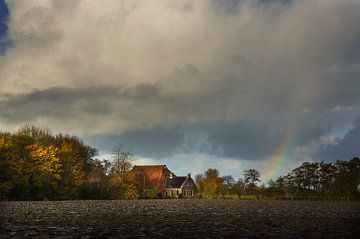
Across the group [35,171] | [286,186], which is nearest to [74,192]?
[35,171]

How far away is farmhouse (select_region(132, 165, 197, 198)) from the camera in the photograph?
18624 centimetres

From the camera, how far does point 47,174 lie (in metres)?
95.3

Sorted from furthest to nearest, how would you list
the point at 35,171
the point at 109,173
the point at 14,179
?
the point at 109,173 < the point at 35,171 < the point at 14,179

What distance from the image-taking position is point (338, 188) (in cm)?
13662

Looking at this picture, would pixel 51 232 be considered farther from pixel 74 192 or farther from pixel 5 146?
Result: pixel 74 192

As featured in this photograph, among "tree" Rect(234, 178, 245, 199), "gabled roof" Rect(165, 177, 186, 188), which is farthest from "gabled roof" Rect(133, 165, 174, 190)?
"tree" Rect(234, 178, 245, 199)

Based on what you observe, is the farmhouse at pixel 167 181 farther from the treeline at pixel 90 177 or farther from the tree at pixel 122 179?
the tree at pixel 122 179

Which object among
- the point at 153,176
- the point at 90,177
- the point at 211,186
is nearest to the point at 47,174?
the point at 90,177

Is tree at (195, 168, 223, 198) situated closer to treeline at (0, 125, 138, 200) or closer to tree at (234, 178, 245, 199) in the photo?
tree at (234, 178, 245, 199)

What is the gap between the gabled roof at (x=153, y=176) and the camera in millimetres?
186375

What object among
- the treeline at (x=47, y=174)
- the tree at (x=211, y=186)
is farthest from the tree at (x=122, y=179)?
the tree at (x=211, y=186)

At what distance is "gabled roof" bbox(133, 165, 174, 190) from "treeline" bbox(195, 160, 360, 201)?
70.4 ft

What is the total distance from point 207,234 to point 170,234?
2396mm

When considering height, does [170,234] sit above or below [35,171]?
below
